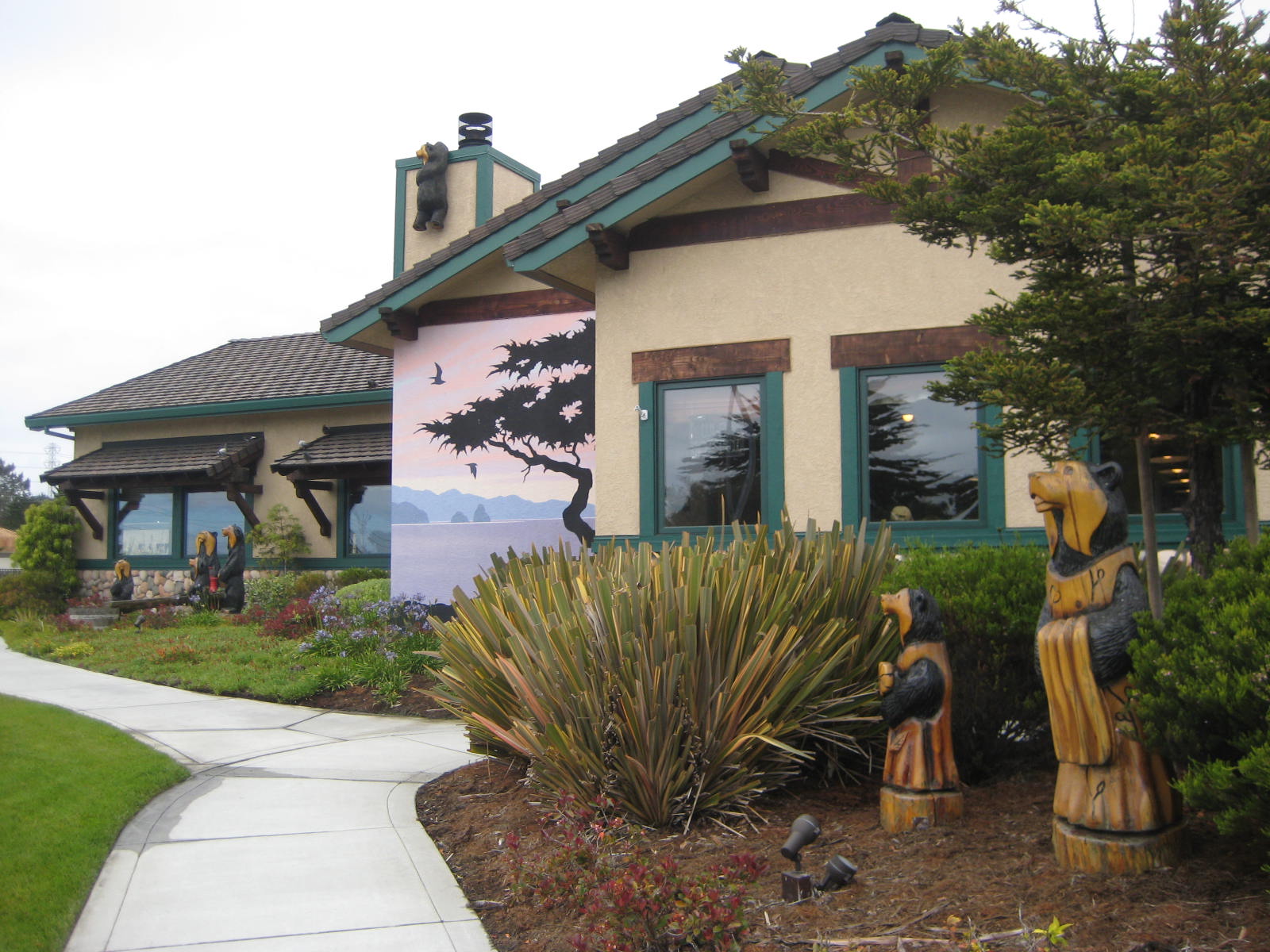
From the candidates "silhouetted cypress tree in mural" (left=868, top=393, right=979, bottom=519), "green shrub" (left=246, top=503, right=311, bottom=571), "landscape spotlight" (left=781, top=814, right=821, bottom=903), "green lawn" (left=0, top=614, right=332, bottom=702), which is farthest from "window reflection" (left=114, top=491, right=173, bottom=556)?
"landscape spotlight" (left=781, top=814, right=821, bottom=903)

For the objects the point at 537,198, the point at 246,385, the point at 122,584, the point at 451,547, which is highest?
the point at 537,198

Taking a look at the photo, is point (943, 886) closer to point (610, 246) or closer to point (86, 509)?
point (610, 246)

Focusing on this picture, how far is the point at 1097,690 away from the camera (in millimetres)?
3893

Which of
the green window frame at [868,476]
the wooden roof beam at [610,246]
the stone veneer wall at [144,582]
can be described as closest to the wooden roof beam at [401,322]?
the wooden roof beam at [610,246]

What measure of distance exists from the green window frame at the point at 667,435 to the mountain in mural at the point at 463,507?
3.05m

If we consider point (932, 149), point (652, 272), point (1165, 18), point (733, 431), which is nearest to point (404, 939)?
point (932, 149)

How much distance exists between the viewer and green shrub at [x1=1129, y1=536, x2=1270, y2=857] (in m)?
3.26

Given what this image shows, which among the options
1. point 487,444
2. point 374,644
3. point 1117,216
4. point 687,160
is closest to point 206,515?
point 487,444

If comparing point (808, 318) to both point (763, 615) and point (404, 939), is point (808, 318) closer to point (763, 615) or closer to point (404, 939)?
point (763, 615)

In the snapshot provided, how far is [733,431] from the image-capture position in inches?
396

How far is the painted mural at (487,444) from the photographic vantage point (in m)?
13.3

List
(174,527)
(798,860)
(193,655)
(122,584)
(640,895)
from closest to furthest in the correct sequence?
1. (640,895)
2. (798,860)
3. (193,655)
4. (122,584)
5. (174,527)

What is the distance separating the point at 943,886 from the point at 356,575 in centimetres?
1469

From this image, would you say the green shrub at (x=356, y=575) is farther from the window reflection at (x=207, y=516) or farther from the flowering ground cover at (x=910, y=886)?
the flowering ground cover at (x=910, y=886)
